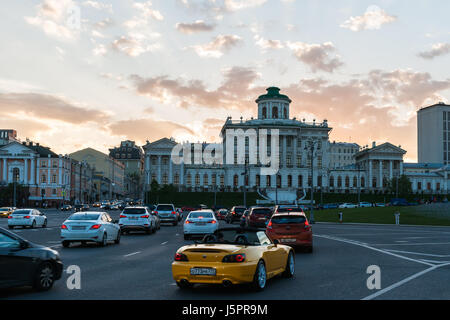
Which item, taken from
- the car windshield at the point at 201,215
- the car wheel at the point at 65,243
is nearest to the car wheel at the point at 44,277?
the car wheel at the point at 65,243

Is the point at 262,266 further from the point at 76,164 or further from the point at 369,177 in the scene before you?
the point at 369,177

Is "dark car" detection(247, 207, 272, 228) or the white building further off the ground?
the white building

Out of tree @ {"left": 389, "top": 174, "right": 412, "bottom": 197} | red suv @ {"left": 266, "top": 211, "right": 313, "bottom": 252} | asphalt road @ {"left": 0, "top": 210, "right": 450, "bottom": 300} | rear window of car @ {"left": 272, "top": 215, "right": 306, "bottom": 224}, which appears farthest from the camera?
tree @ {"left": 389, "top": 174, "right": 412, "bottom": 197}

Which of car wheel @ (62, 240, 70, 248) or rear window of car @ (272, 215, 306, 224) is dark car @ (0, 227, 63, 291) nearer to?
rear window of car @ (272, 215, 306, 224)

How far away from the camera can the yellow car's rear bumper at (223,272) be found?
10.9 meters

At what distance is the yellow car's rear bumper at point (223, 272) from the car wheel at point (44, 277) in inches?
104

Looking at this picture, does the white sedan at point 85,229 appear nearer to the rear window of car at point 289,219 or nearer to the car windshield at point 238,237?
the rear window of car at point 289,219

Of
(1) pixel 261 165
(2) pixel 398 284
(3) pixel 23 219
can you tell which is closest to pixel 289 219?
(2) pixel 398 284

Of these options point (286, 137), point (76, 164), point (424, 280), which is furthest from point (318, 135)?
point (424, 280)

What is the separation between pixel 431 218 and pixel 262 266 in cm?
5014

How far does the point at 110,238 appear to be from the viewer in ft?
82.3

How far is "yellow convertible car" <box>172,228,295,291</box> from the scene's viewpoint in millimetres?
10977

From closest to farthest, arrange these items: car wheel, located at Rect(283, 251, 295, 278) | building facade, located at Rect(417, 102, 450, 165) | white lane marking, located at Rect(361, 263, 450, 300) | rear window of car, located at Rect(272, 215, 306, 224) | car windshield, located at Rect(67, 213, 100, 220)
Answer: white lane marking, located at Rect(361, 263, 450, 300) < car wheel, located at Rect(283, 251, 295, 278) < rear window of car, located at Rect(272, 215, 306, 224) < car windshield, located at Rect(67, 213, 100, 220) < building facade, located at Rect(417, 102, 450, 165)

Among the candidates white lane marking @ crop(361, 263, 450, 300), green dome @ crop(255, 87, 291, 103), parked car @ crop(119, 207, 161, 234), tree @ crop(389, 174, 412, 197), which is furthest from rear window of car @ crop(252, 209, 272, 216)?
green dome @ crop(255, 87, 291, 103)
